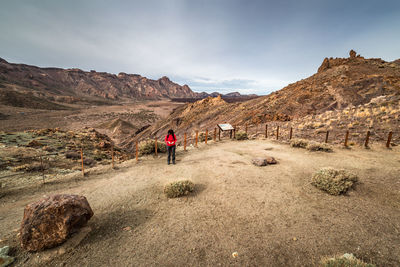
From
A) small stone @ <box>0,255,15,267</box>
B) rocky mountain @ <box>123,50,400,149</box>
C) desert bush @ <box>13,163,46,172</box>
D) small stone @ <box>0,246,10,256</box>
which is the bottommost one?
desert bush @ <box>13,163,46,172</box>

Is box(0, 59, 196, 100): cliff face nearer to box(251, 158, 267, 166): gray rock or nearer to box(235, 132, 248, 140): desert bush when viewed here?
box(235, 132, 248, 140): desert bush

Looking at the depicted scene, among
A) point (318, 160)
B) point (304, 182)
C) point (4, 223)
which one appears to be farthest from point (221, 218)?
point (318, 160)

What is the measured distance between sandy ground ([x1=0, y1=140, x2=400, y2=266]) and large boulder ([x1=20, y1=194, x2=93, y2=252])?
10.6 inches

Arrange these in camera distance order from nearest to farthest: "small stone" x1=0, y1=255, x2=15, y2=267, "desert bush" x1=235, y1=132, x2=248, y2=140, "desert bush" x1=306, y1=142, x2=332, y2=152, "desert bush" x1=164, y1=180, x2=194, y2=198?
"small stone" x1=0, y1=255, x2=15, y2=267
"desert bush" x1=164, y1=180, x2=194, y2=198
"desert bush" x1=306, y1=142, x2=332, y2=152
"desert bush" x1=235, y1=132, x2=248, y2=140

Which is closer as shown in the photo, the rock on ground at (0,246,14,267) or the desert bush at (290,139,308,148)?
the rock on ground at (0,246,14,267)

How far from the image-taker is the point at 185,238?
399 centimetres

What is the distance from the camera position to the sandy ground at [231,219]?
3482 millimetres

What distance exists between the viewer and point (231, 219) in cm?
464

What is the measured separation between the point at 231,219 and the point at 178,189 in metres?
2.20

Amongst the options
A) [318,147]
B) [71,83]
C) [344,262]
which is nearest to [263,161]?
[318,147]

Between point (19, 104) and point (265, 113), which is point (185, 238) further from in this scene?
point (19, 104)

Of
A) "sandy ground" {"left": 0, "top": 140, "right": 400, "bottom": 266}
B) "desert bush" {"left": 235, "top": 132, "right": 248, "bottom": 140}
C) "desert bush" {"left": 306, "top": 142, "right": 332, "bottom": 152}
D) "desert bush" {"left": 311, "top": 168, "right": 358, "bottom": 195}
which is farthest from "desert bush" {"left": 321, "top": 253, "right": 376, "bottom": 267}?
"desert bush" {"left": 235, "top": 132, "right": 248, "bottom": 140}

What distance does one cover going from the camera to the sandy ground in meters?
3.48

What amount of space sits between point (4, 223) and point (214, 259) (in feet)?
19.0
